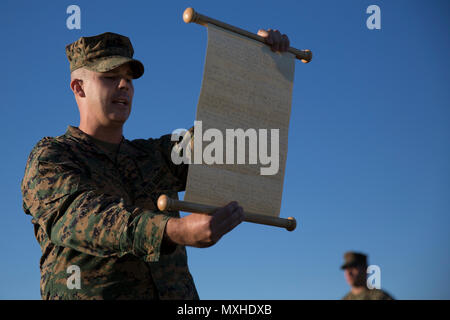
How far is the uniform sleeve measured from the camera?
2.74 m

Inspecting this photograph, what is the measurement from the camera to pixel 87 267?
336cm

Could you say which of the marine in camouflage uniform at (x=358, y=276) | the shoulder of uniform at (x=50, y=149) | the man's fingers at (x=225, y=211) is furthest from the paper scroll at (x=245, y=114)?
the marine in camouflage uniform at (x=358, y=276)

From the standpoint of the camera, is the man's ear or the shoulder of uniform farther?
the man's ear

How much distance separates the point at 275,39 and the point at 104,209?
152 cm

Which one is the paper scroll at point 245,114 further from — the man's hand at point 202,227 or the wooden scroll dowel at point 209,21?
the man's hand at point 202,227

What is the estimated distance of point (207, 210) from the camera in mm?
2715

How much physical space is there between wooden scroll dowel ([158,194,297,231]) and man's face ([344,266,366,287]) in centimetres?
824

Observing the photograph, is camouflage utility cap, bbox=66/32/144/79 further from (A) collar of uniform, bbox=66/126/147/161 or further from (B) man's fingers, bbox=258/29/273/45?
(B) man's fingers, bbox=258/29/273/45

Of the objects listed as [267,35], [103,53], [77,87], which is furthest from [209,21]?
[77,87]

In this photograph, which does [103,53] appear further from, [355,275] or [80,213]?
[355,275]

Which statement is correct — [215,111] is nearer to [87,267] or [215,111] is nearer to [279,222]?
[279,222]

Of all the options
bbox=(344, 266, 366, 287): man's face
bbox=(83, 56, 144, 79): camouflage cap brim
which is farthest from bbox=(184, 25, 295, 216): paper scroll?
bbox=(344, 266, 366, 287): man's face

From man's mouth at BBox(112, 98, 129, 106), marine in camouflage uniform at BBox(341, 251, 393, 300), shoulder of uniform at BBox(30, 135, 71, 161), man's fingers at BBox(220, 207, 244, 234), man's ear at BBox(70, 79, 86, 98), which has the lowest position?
marine in camouflage uniform at BBox(341, 251, 393, 300)
